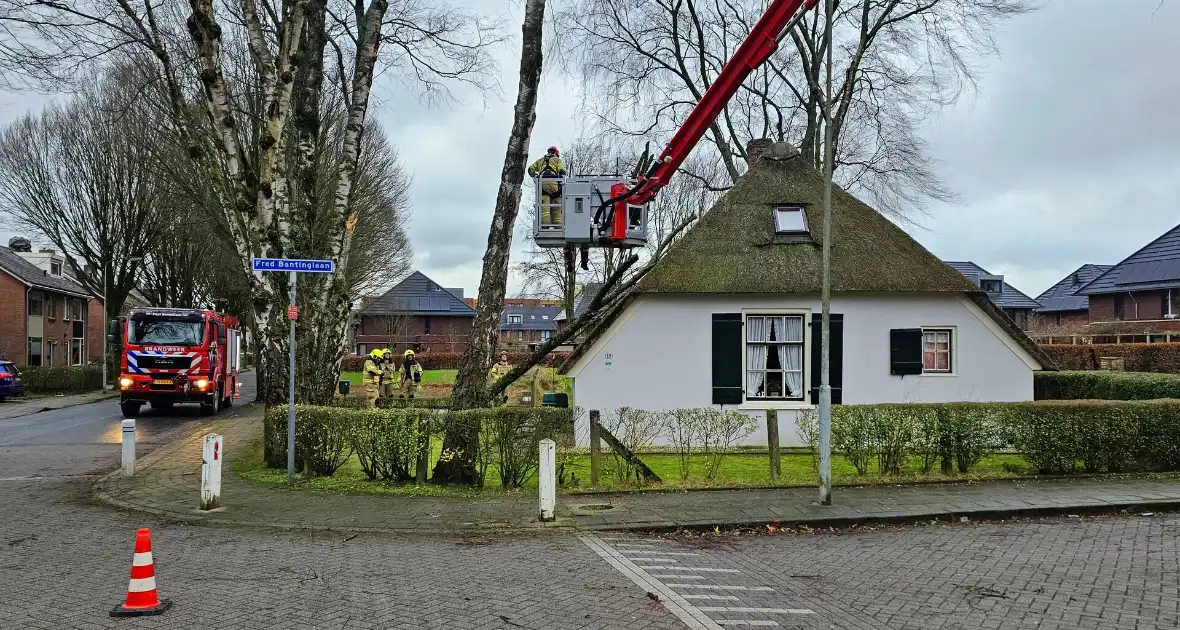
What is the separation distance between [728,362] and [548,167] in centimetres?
487

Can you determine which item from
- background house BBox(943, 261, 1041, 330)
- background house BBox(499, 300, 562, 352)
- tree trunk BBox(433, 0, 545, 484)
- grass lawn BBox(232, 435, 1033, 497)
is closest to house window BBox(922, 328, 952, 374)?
grass lawn BBox(232, 435, 1033, 497)

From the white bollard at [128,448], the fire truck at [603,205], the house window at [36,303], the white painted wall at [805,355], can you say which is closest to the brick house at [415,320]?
the house window at [36,303]

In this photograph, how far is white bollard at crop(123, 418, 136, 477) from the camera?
38.6 feet

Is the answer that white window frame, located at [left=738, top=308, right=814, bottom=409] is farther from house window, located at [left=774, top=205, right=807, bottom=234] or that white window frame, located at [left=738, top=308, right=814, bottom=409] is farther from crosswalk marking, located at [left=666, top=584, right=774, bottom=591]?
crosswalk marking, located at [left=666, top=584, right=774, bottom=591]

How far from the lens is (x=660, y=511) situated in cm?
937

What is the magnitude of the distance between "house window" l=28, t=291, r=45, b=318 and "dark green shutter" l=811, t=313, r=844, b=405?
148 feet

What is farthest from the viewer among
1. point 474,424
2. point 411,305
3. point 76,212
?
point 411,305

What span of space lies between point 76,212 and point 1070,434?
116 ft

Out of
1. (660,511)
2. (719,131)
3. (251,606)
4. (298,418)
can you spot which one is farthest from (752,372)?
(719,131)

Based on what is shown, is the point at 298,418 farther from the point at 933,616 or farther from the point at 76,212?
the point at 76,212

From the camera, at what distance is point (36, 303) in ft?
150

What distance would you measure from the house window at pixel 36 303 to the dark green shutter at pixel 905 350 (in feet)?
151

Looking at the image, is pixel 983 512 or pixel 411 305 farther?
pixel 411 305

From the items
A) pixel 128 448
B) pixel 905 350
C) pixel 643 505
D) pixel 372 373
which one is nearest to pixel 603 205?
pixel 643 505
